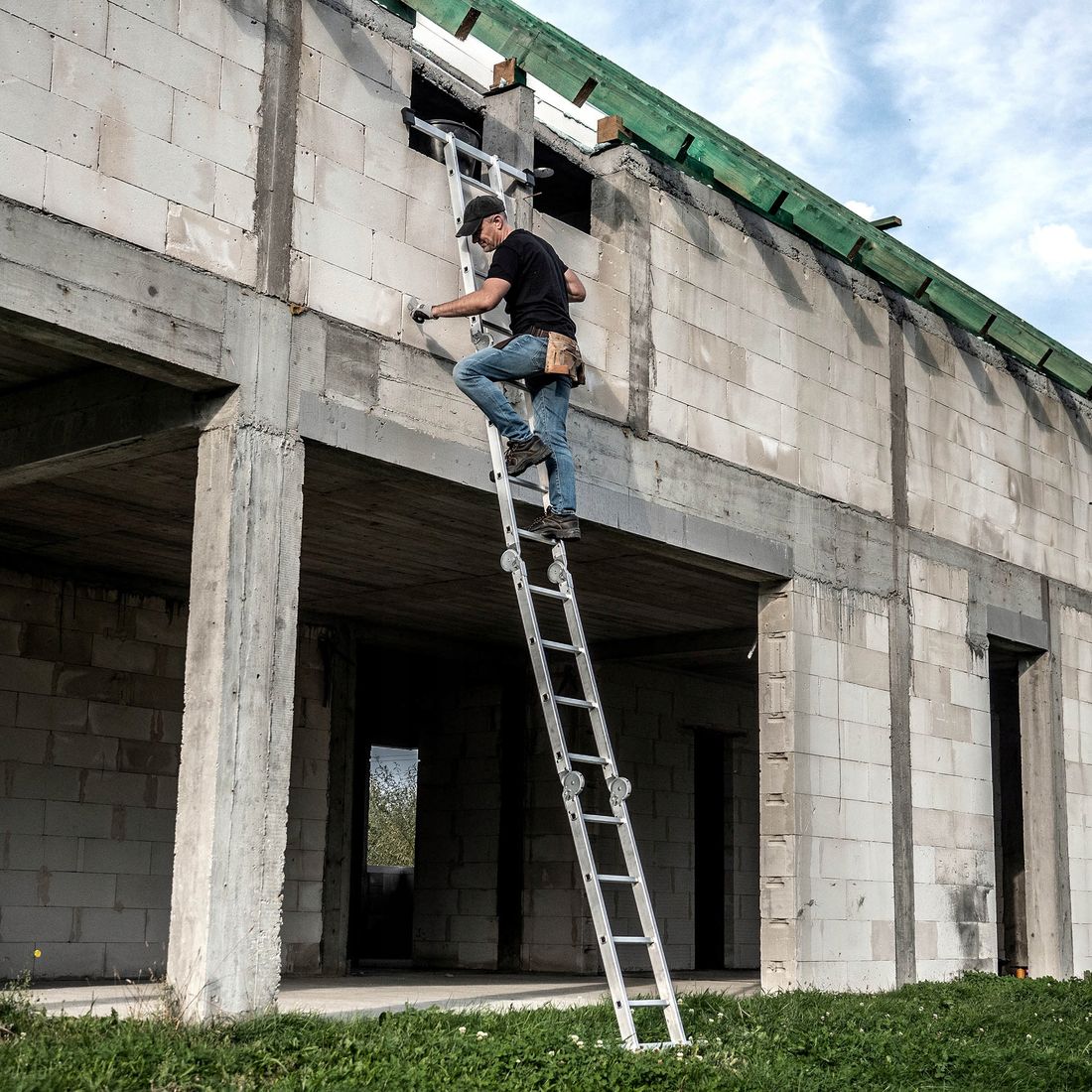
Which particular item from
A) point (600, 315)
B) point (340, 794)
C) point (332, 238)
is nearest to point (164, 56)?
point (332, 238)

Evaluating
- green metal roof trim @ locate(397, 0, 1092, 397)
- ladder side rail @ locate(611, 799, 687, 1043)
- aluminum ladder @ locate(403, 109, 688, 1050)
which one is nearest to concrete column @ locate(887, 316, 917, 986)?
green metal roof trim @ locate(397, 0, 1092, 397)

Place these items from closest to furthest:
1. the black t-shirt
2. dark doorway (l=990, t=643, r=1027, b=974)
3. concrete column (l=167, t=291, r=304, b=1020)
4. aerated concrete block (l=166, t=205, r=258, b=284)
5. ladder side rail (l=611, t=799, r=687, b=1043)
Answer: ladder side rail (l=611, t=799, r=687, b=1043)
concrete column (l=167, t=291, r=304, b=1020)
aerated concrete block (l=166, t=205, r=258, b=284)
the black t-shirt
dark doorway (l=990, t=643, r=1027, b=974)

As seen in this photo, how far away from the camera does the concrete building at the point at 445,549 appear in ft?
23.7

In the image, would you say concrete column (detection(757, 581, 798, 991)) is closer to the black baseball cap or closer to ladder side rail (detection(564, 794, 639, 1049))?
ladder side rail (detection(564, 794, 639, 1049))

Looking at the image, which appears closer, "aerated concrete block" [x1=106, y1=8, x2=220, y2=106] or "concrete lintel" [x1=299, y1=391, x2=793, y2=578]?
"aerated concrete block" [x1=106, y1=8, x2=220, y2=106]

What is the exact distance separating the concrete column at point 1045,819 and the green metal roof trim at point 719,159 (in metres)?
2.86

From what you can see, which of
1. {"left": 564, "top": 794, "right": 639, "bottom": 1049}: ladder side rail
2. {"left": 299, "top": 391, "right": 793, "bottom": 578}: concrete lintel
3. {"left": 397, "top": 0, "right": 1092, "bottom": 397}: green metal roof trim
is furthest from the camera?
{"left": 397, "top": 0, "right": 1092, "bottom": 397}: green metal roof trim

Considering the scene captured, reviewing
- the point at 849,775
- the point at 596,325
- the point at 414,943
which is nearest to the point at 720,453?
the point at 596,325

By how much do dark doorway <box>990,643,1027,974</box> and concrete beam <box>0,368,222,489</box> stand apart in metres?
11.6

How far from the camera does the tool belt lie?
7.58m

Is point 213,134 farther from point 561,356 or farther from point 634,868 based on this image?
point 634,868

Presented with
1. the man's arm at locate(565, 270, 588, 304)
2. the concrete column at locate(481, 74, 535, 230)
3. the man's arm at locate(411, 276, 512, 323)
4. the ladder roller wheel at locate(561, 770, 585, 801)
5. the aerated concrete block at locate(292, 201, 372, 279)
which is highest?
the concrete column at locate(481, 74, 535, 230)

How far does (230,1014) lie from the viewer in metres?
6.89

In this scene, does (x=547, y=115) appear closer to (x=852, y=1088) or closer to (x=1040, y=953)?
(x=852, y=1088)
